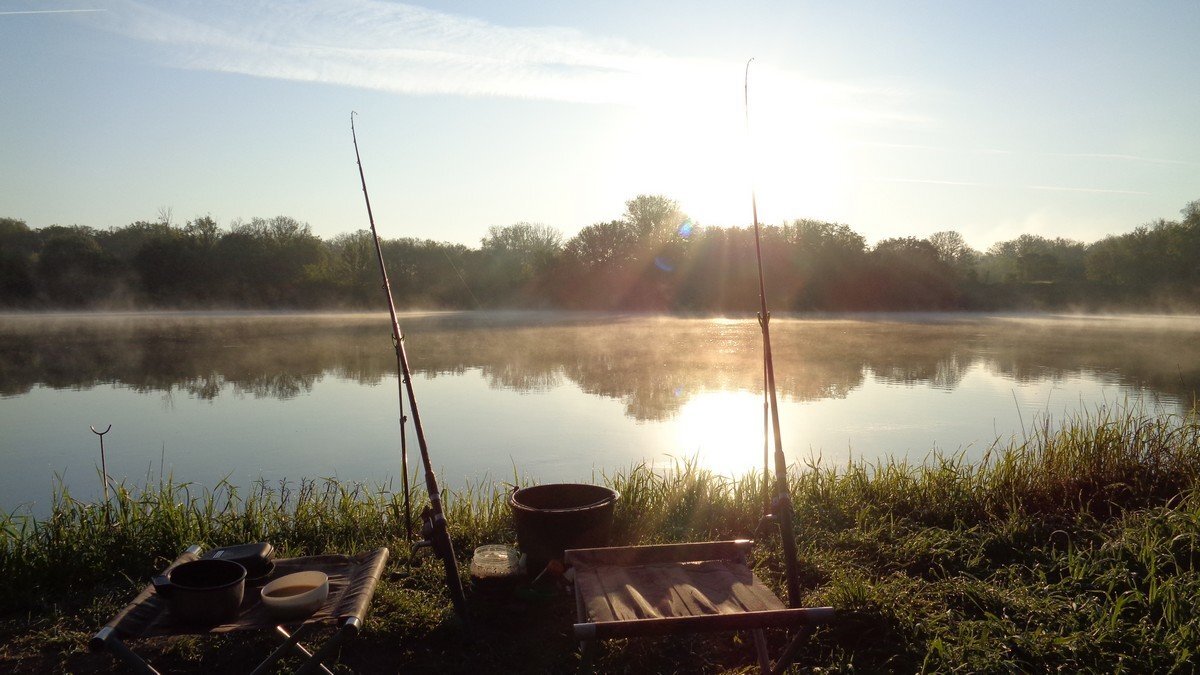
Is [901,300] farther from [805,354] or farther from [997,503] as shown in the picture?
[997,503]

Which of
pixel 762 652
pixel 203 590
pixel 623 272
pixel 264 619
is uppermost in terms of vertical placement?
pixel 623 272

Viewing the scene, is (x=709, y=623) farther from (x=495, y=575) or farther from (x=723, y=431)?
(x=723, y=431)

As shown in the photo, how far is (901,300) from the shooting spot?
146 feet

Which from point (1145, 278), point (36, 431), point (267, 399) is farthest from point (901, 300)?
point (36, 431)

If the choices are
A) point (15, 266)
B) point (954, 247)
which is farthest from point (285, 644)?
point (954, 247)

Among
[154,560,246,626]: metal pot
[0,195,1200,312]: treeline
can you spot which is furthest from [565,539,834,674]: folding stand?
[0,195,1200,312]: treeline

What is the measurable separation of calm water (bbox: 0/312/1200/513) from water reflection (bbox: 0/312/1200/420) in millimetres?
104

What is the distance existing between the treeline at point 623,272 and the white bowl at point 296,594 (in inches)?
1586

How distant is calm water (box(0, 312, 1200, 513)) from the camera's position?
7.95 metres

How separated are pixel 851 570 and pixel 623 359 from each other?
46.1 ft

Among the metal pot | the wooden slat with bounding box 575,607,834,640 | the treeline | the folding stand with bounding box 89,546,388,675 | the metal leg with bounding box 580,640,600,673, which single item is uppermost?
the treeline

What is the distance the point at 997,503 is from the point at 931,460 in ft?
9.75

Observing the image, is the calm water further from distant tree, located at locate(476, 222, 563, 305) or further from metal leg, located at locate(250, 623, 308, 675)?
distant tree, located at locate(476, 222, 563, 305)

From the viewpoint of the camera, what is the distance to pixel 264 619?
2396mm
